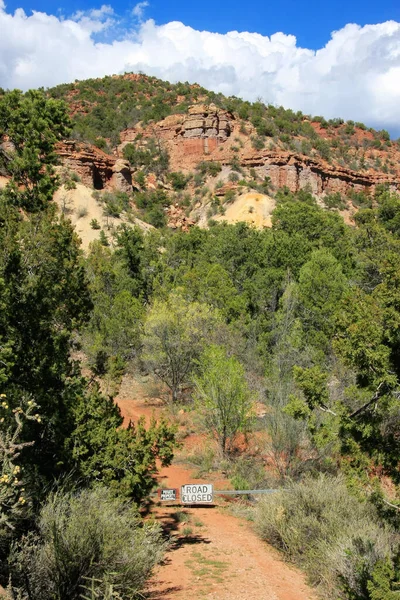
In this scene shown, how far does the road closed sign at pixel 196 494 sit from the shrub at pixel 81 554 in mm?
3664

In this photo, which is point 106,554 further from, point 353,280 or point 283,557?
point 353,280

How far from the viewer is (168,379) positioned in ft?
77.3

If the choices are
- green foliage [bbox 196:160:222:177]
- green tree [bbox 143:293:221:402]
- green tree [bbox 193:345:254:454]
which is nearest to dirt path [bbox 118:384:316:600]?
green tree [bbox 193:345:254:454]

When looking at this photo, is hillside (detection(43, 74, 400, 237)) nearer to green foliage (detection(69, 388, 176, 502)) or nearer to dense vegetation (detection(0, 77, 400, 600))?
dense vegetation (detection(0, 77, 400, 600))

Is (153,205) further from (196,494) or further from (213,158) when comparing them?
(196,494)

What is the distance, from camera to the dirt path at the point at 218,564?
8555 millimetres

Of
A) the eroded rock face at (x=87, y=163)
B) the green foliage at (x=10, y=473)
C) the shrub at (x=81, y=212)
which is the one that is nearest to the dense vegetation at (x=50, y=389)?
the green foliage at (x=10, y=473)

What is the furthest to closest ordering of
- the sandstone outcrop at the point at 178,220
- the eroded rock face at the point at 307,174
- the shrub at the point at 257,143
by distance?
the shrub at the point at 257,143 < the eroded rock face at the point at 307,174 < the sandstone outcrop at the point at 178,220

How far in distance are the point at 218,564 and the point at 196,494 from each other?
199cm

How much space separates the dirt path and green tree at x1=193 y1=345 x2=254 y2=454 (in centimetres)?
307

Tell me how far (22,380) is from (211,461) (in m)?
9.10

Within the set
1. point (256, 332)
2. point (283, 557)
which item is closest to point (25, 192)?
point (283, 557)

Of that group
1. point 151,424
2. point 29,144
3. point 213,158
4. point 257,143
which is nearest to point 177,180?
point 213,158

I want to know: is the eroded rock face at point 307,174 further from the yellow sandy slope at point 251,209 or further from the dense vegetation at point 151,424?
the dense vegetation at point 151,424
